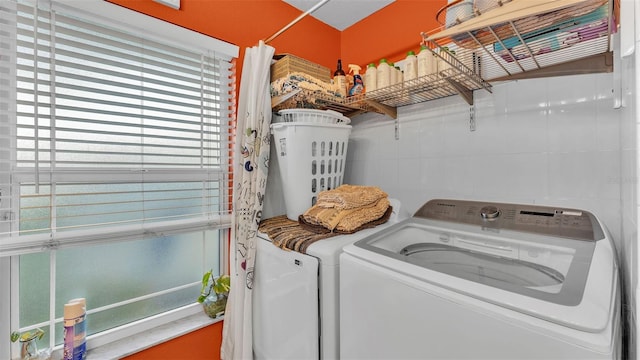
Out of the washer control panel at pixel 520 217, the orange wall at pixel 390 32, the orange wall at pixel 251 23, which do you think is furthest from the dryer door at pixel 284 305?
the orange wall at pixel 390 32

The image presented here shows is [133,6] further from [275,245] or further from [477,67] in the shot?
[477,67]

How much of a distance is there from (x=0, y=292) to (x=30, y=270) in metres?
0.11

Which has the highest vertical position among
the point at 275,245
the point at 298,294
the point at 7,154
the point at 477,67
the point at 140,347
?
the point at 477,67

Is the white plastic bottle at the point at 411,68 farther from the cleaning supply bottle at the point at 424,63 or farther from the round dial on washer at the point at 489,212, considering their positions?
the round dial on washer at the point at 489,212

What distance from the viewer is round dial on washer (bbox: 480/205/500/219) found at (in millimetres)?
1172

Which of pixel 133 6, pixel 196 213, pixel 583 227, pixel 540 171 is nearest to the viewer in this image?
pixel 583 227

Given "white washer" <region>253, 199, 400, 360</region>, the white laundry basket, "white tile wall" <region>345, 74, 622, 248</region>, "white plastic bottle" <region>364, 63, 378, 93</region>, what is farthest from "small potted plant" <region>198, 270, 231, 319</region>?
"white plastic bottle" <region>364, 63, 378, 93</region>

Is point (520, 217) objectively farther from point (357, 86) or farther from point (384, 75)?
point (357, 86)

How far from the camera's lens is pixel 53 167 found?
3.76 feet

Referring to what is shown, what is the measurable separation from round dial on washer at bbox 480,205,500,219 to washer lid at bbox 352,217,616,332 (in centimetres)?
11

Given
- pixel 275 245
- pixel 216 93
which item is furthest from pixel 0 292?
pixel 216 93

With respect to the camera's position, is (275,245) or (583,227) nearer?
(583,227)

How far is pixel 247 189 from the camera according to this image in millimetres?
1454

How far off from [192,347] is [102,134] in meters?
1.21
